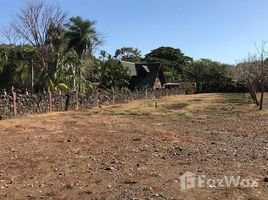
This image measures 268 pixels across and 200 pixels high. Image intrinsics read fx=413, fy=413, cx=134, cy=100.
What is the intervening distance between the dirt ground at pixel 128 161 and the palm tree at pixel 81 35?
75.7 feet

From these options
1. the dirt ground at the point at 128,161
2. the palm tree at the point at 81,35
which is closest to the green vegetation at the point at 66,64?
the palm tree at the point at 81,35

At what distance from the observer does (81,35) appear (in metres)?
36.9

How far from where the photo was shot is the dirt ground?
20.8 ft

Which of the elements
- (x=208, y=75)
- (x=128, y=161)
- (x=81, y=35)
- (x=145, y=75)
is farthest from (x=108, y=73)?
(x=128, y=161)

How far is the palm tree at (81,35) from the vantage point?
36.8m

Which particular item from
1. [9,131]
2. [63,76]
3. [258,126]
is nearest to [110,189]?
[9,131]

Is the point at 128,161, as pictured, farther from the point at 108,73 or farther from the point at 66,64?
the point at 108,73

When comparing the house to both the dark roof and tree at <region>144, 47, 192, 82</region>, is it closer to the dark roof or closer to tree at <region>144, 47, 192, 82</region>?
the dark roof

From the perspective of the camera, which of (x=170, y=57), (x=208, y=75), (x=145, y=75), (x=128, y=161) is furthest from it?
(x=170, y=57)

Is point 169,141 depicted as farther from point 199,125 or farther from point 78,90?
point 78,90

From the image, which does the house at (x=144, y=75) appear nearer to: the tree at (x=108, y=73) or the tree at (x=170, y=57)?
the tree at (x=108, y=73)

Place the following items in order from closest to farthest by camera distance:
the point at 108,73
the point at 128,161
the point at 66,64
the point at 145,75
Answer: the point at 128,161, the point at 66,64, the point at 108,73, the point at 145,75

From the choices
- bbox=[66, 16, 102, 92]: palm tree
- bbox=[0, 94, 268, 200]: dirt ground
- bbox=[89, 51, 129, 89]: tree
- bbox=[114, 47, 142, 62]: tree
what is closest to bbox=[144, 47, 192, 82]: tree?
bbox=[114, 47, 142, 62]: tree

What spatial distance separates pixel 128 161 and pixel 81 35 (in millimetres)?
29421
